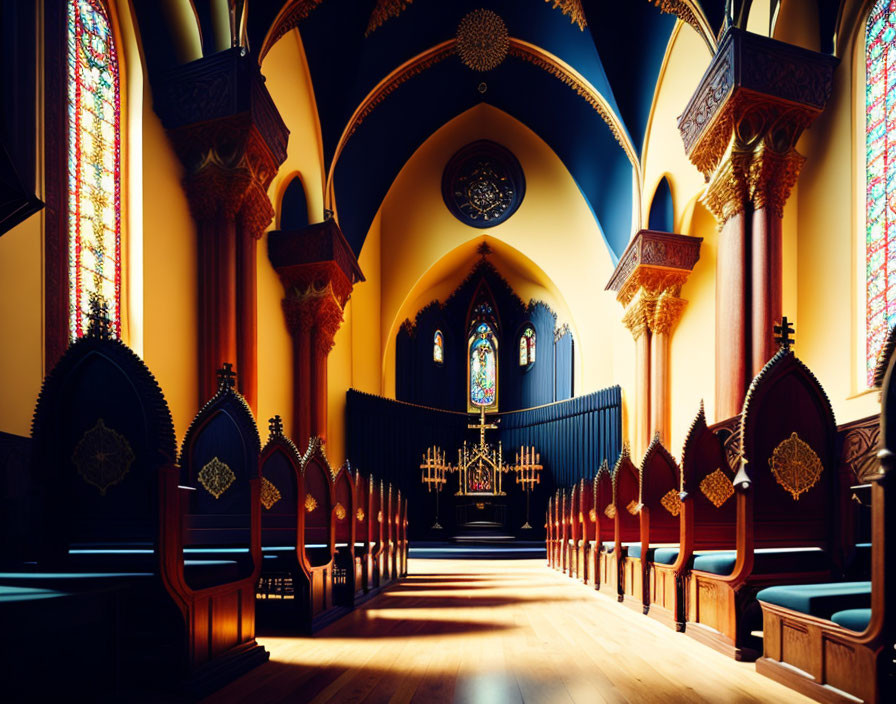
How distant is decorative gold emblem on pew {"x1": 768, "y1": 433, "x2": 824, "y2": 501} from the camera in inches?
141

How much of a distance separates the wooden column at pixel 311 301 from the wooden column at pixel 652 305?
191 inches

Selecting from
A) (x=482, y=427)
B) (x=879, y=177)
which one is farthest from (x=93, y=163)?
(x=482, y=427)

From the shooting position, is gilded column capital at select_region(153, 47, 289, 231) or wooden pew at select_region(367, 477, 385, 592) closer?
wooden pew at select_region(367, 477, 385, 592)

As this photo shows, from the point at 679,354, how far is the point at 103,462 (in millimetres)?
11113

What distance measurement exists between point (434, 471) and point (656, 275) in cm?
790

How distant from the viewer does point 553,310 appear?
1862 cm

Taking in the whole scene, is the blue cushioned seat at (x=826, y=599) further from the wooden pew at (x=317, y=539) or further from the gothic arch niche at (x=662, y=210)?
Answer: the gothic arch niche at (x=662, y=210)

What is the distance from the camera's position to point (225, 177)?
779 centimetres

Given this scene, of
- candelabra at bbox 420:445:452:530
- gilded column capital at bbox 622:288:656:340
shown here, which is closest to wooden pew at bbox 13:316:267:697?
gilded column capital at bbox 622:288:656:340

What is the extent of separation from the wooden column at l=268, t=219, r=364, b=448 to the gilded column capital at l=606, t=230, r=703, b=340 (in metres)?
4.79

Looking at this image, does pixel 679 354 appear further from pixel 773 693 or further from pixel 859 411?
pixel 773 693

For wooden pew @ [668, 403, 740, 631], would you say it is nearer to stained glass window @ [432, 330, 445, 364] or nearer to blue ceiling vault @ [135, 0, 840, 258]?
blue ceiling vault @ [135, 0, 840, 258]

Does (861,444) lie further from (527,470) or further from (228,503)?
(527,470)

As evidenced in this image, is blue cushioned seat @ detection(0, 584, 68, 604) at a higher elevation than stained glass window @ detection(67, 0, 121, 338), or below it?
below
